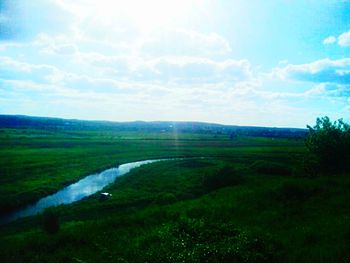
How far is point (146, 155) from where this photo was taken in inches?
4434

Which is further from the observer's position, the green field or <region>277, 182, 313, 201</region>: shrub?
<region>277, 182, 313, 201</region>: shrub

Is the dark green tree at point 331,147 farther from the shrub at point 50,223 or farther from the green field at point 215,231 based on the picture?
the shrub at point 50,223

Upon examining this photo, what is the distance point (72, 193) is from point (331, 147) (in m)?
41.7

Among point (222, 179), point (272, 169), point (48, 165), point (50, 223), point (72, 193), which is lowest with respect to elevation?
point (72, 193)

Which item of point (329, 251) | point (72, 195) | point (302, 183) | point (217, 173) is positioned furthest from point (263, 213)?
point (72, 195)

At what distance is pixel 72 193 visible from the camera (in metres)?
58.9

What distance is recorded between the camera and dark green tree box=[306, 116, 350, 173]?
43.5m

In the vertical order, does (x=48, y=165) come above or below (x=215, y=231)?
below

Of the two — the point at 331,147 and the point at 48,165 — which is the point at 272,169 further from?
the point at 48,165

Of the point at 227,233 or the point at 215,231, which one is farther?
the point at 215,231

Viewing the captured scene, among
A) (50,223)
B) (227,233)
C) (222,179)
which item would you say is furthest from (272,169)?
(227,233)

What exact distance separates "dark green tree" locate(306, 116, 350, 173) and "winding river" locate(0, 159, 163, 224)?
3659 centimetres

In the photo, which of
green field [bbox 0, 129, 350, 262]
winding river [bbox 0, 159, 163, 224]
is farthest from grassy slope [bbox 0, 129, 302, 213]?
green field [bbox 0, 129, 350, 262]

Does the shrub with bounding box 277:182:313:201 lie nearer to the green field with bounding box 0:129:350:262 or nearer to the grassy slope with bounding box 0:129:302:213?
the green field with bounding box 0:129:350:262
